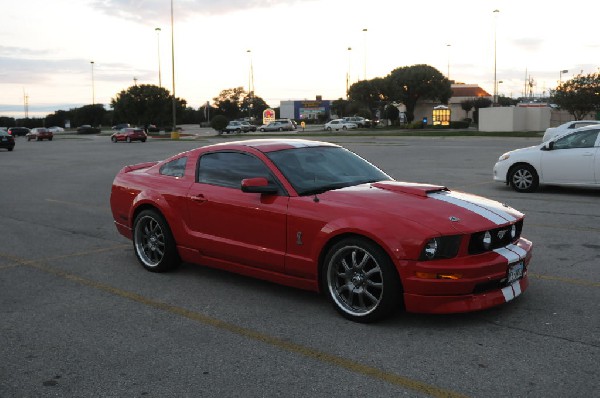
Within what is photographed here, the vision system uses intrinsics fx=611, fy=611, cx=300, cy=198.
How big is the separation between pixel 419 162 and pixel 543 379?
58.4 ft

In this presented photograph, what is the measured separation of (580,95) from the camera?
52656 mm

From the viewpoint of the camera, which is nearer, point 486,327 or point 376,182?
point 486,327

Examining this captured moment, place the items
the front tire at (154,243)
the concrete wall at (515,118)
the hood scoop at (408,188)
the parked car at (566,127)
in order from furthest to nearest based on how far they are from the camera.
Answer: the concrete wall at (515,118) → the parked car at (566,127) → the front tire at (154,243) → the hood scoop at (408,188)

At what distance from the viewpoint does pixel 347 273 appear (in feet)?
16.1

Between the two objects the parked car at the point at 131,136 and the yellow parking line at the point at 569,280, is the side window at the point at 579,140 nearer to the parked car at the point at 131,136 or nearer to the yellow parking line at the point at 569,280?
the yellow parking line at the point at 569,280

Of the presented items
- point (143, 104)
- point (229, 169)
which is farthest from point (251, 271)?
point (143, 104)

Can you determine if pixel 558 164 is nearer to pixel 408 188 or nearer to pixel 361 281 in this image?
pixel 408 188

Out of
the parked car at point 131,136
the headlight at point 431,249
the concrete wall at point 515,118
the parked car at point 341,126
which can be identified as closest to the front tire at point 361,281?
the headlight at point 431,249

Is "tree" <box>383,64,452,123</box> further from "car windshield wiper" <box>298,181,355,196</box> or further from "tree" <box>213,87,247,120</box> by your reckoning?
"car windshield wiper" <box>298,181,355,196</box>

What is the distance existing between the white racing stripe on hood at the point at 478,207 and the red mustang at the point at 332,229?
0.04 ft

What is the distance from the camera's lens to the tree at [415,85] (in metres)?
83.8

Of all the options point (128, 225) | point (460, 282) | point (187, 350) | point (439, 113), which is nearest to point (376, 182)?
point (460, 282)

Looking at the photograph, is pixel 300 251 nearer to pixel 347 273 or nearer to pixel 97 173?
pixel 347 273

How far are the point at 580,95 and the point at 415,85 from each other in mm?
32989
